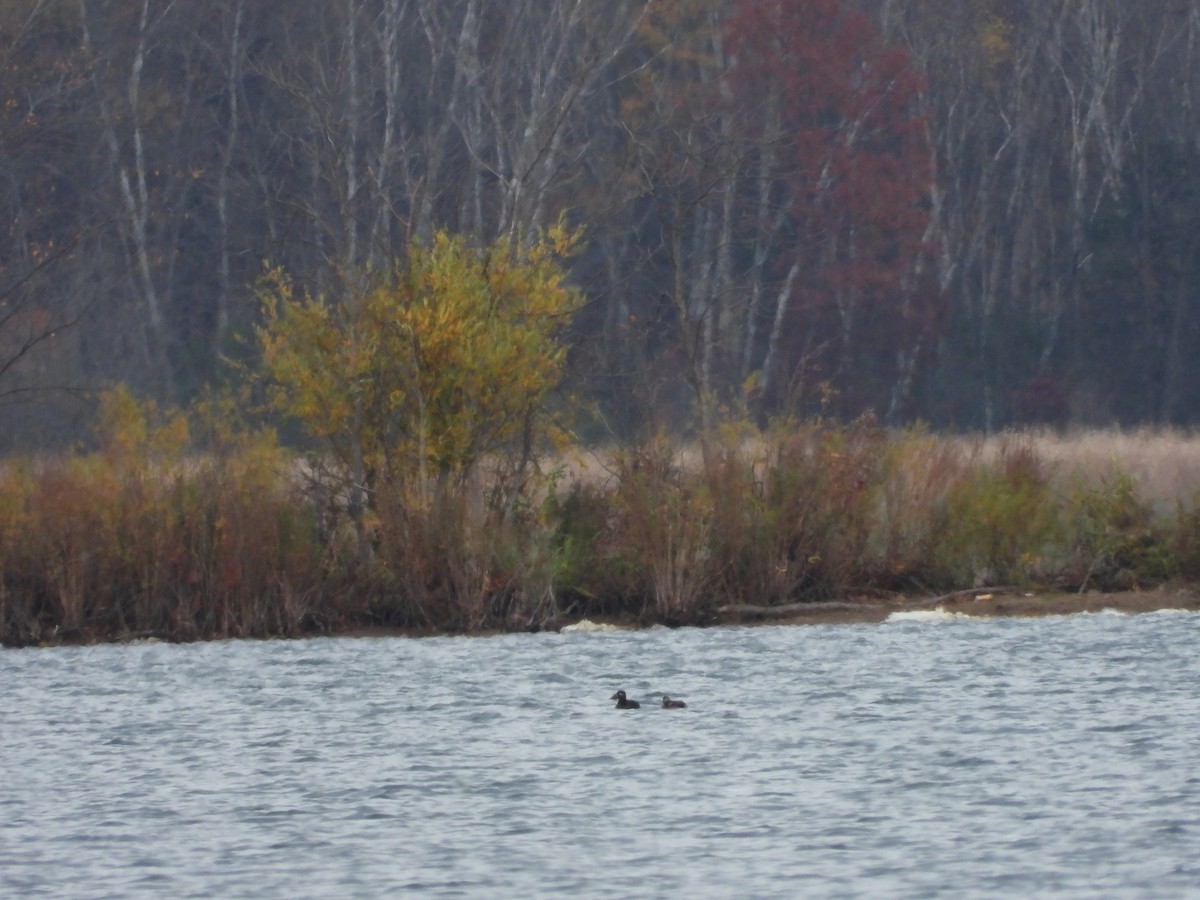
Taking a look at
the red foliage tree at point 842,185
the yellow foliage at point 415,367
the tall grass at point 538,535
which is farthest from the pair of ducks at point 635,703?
the red foliage tree at point 842,185

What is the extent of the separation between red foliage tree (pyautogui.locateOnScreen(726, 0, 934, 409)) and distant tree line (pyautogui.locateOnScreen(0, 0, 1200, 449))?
0.08 metres

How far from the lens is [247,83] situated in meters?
49.3

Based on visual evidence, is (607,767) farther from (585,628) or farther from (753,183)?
(753,183)

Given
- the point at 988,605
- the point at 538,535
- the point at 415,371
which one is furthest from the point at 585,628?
the point at 988,605

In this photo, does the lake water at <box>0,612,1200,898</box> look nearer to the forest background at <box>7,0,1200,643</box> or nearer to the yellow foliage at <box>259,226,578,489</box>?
the forest background at <box>7,0,1200,643</box>

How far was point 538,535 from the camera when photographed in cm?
2170

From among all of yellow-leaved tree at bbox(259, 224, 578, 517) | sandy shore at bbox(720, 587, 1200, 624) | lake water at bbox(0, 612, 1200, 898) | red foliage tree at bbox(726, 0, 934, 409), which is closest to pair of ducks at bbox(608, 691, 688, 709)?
lake water at bbox(0, 612, 1200, 898)

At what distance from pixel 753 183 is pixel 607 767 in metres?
35.7

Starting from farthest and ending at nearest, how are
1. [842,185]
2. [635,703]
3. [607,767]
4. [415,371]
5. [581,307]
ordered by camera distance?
[842,185] → [581,307] → [415,371] → [635,703] → [607,767]

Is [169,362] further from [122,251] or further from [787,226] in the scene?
[787,226]

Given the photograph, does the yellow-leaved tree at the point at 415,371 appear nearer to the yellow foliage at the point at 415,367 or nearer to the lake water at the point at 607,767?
the yellow foliage at the point at 415,367

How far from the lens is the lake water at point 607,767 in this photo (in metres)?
11.2

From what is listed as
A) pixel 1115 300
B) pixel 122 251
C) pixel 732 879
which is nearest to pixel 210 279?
pixel 122 251

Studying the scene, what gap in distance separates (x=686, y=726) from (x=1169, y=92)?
41.7 m
